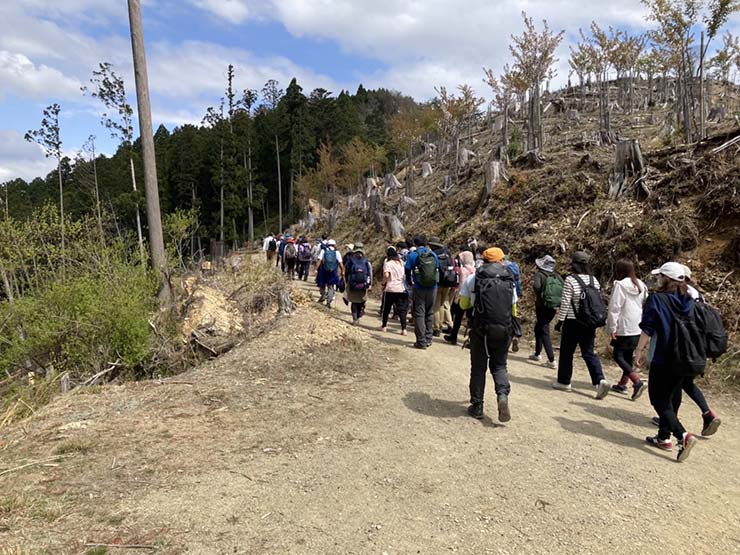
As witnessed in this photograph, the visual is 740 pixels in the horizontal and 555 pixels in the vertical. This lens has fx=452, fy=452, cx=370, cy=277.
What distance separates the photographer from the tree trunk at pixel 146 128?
9344mm

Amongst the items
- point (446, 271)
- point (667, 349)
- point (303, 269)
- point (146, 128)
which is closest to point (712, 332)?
point (667, 349)

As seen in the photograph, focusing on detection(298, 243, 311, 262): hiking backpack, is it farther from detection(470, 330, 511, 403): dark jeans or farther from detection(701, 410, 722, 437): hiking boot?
detection(701, 410, 722, 437): hiking boot

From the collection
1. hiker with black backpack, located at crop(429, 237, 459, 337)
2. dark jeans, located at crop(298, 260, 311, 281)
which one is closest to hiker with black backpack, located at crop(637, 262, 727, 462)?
hiker with black backpack, located at crop(429, 237, 459, 337)

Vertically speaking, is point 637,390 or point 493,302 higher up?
→ point 493,302

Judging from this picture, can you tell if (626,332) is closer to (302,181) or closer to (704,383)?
(704,383)

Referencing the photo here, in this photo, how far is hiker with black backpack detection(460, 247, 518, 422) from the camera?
15.1 ft

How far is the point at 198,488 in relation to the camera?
3.41 metres

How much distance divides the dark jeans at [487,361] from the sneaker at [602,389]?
1665 millimetres

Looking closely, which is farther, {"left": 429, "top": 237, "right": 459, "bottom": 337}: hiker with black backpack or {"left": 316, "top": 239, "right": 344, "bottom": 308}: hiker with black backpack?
{"left": 316, "top": 239, "right": 344, "bottom": 308}: hiker with black backpack

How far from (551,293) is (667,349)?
2.73 meters

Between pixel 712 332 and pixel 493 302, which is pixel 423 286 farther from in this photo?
pixel 712 332

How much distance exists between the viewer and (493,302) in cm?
460

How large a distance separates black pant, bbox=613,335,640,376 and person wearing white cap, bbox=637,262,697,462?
4.83 feet

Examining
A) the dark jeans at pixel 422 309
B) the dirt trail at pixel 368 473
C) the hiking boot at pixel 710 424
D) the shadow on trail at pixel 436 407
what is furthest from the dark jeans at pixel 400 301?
the hiking boot at pixel 710 424
